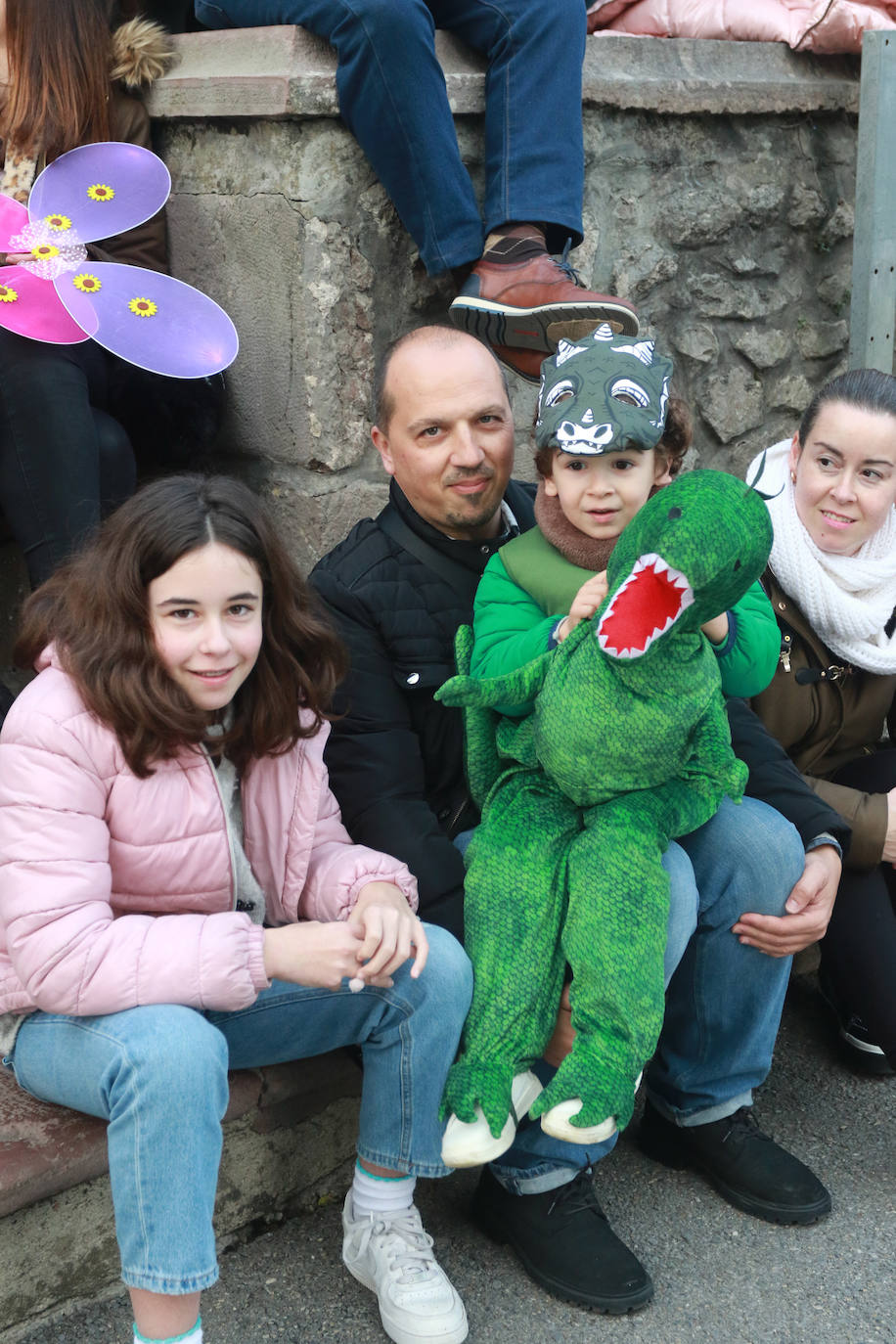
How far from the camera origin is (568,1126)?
6.02ft

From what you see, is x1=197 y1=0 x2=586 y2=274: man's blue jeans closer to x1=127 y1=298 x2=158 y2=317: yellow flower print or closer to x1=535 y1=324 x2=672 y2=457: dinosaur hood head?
x1=127 y1=298 x2=158 y2=317: yellow flower print

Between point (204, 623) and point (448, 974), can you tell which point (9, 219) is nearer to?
point (204, 623)

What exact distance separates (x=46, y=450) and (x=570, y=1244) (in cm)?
162

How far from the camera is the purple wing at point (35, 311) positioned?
8.04 feet

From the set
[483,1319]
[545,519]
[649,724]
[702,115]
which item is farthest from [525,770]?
[702,115]

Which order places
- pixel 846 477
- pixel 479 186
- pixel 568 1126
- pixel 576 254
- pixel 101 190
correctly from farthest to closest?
pixel 576 254, pixel 479 186, pixel 101 190, pixel 846 477, pixel 568 1126

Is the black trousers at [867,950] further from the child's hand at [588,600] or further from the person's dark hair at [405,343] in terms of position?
the person's dark hair at [405,343]

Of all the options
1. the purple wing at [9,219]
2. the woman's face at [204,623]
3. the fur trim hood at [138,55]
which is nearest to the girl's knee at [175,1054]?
the woman's face at [204,623]

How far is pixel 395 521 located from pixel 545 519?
0.99 ft

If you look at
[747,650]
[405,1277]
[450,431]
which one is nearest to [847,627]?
[747,650]

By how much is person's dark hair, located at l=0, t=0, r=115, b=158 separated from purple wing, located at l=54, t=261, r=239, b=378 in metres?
0.28

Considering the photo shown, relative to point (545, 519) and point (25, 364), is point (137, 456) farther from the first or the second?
point (545, 519)

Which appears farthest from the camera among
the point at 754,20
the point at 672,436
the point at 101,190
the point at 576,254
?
the point at 754,20

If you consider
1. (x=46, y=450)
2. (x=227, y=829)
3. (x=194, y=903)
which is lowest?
(x=194, y=903)
